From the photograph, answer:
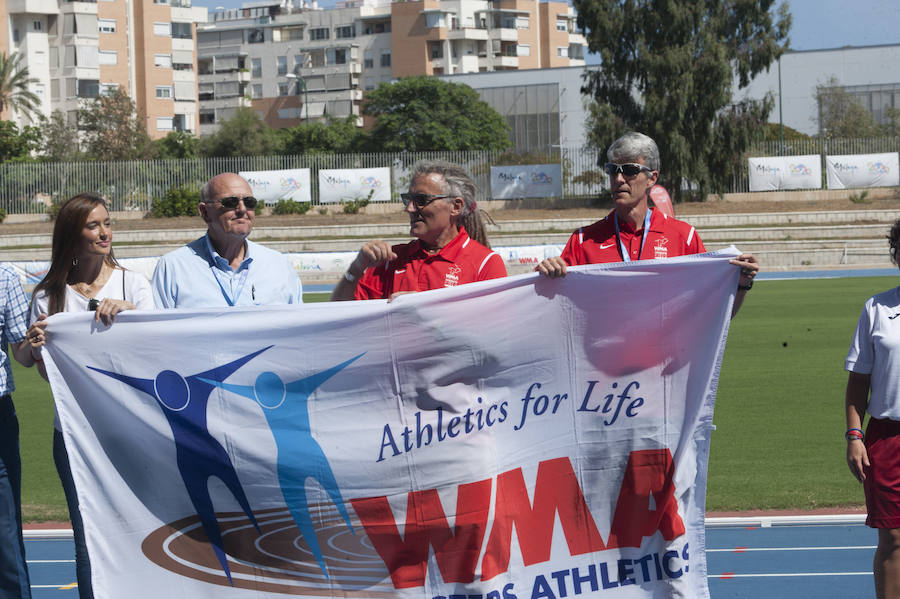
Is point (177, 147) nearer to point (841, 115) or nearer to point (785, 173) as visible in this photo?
point (785, 173)

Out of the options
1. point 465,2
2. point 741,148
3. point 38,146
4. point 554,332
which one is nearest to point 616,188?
point 554,332

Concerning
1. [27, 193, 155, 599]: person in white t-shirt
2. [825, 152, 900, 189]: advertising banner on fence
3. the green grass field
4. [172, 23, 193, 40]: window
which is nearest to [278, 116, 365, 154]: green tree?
[172, 23, 193, 40]: window

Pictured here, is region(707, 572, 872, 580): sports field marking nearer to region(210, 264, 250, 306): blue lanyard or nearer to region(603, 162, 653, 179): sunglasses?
region(603, 162, 653, 179): sunglasses

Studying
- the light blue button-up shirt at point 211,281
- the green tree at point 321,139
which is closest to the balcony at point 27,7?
the green tree at point 321,139

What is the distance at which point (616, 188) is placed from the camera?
502cm

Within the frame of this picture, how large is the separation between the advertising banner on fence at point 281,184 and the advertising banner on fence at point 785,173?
18689 millimetres

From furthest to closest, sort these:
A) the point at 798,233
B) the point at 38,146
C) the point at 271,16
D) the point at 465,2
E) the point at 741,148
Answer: the point at 271,16
the point at 465,2
the point at 38,146
the point at 741,148
the point at 798,233

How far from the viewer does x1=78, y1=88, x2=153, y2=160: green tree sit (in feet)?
215

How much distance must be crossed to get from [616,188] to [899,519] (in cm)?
187

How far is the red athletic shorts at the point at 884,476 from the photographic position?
4.68 m

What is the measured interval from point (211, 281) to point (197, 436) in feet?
2.47

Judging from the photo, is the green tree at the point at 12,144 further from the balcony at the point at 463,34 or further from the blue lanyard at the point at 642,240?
the blue lanyard at the point at 642,240

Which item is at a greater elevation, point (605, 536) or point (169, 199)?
point (169, 199)

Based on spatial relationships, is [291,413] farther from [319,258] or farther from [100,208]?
[319,258]
